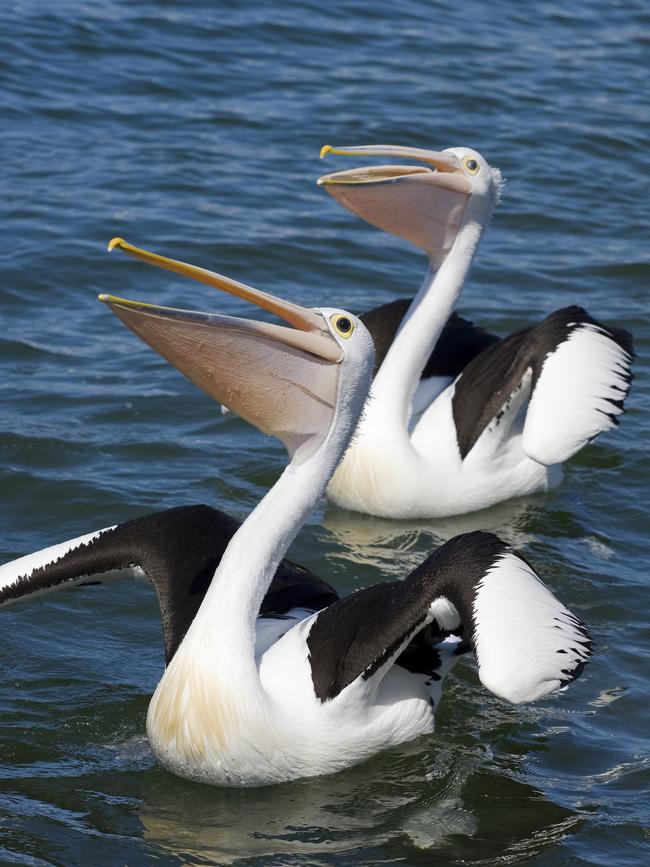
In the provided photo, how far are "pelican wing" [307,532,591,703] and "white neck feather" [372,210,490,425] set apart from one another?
A: 220 cm

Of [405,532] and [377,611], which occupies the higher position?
[377,611]

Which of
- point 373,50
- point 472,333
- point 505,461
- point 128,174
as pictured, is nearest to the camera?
point 505,461

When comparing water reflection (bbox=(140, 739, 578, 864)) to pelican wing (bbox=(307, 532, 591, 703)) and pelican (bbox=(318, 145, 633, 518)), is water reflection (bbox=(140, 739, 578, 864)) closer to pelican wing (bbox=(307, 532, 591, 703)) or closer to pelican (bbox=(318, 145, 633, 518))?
pelican wing (bbox=(307, 532, 591, 703))

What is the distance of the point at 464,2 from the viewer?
13.7 metres

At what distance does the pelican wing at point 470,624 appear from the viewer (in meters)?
3.88

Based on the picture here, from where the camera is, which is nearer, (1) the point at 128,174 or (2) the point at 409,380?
(2) the point at 409,380

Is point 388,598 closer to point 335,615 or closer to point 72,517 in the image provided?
point 335,615

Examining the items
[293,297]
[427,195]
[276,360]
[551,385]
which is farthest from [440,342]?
[276,360]

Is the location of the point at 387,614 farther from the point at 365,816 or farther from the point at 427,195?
the point at 427,195

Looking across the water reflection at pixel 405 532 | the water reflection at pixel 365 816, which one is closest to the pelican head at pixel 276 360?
the water reflection at pixel 365 816

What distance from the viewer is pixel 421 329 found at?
662 cm

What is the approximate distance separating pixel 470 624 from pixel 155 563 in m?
1.08

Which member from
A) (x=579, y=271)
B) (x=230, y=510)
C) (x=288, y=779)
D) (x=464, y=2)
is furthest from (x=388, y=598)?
(x=464, y=2)

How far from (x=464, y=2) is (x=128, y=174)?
513 cm
